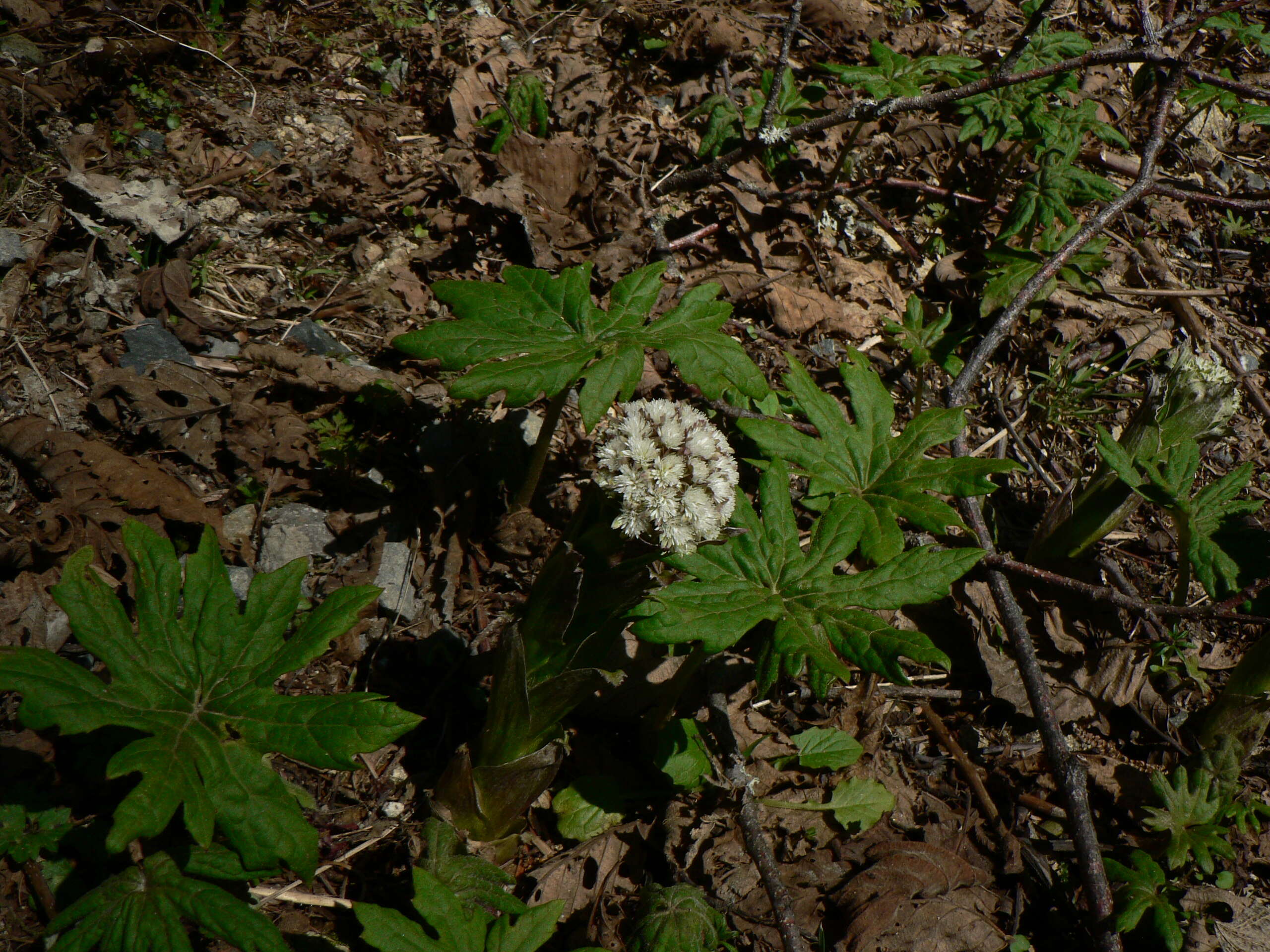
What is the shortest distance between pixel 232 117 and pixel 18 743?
2997 millimetres

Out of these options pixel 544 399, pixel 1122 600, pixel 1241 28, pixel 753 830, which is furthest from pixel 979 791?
pixel 1241 28

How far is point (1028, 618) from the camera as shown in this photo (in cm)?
324

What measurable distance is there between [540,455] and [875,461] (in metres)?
1.18

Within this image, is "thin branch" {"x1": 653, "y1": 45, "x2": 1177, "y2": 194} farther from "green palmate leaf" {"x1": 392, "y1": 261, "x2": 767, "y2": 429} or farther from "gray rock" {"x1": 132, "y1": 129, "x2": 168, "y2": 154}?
"gray rock" {"x1": 132, "y1": 129, "x2": 168, "y2": 154}

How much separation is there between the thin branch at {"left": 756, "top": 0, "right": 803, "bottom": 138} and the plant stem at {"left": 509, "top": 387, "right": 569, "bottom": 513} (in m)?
1.99

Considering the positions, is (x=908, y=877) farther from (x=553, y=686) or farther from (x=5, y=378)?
(x=5, y=378)

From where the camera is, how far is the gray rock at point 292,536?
8.91 ft

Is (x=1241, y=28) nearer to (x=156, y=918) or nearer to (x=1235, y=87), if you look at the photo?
(x=1235, y=87)

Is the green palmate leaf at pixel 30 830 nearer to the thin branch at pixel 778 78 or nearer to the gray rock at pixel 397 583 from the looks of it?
the gray rock at pixel 397 583

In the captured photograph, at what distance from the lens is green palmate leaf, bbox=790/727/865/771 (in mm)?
2576

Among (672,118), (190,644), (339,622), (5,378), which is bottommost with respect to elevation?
(5,378)

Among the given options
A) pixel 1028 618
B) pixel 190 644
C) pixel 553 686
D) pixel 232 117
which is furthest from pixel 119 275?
pixel 1028 618

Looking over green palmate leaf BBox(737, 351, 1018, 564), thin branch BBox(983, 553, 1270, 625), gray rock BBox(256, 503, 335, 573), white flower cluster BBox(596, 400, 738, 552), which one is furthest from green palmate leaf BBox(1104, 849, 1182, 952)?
gray rock BBox(256, 503, 335, 573)

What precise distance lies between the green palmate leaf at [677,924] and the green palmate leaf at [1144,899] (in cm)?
122
